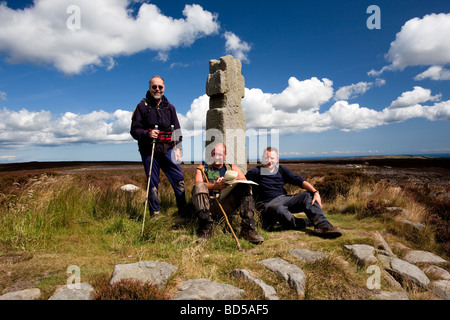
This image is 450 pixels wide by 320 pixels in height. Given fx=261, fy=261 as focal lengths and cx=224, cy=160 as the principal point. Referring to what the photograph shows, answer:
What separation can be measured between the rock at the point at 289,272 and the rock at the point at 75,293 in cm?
191

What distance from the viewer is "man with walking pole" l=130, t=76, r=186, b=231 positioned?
15.8ft

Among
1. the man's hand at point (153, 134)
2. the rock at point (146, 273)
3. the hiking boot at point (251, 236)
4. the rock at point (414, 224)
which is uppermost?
the man's hand at point (153, 134)

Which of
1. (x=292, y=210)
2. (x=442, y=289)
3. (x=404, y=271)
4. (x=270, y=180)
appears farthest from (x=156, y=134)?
(x=442, y=289)

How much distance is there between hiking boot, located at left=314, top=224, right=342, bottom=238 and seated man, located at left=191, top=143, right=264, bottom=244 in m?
1.06

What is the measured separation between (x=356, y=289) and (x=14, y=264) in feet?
13.0

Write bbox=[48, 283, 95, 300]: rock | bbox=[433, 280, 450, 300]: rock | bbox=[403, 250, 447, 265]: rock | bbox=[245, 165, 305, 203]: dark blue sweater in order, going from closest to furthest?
bbox=[48, 283, 95, 300]: rock, bbox=[433, 280, 450, 300]: rock, bbox=[403, 250, 447, 265]: rock, bbox=[245, 165, 305, 203]: dark blue sweater

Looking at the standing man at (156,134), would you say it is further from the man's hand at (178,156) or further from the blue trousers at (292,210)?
the blue trousers at (292,210)

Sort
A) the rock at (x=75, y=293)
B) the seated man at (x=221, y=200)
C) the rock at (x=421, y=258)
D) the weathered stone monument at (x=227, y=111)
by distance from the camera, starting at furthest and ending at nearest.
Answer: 1. the weathered stone monument at (x=227, y=111)
2. the seated man at (x=221, y=200)
3. the rock at (x=421, y=258)
4. the rock at (x=75, y=293)

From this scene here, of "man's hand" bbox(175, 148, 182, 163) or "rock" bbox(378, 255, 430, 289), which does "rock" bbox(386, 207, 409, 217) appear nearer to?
"rock" bbox(378, 255, 430, 289)

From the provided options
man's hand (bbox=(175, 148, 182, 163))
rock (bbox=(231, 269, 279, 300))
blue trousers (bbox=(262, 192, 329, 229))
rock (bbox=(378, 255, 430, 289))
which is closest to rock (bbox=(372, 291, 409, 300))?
rock (bbox=(378, 255, 430, 289))

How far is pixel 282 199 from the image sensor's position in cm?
492

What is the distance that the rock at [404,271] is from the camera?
130 inches

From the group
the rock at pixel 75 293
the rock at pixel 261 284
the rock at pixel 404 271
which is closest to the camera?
the rock at pixel 75 293

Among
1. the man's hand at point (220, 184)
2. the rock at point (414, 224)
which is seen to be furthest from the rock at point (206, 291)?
the rock at point (414, 224)
